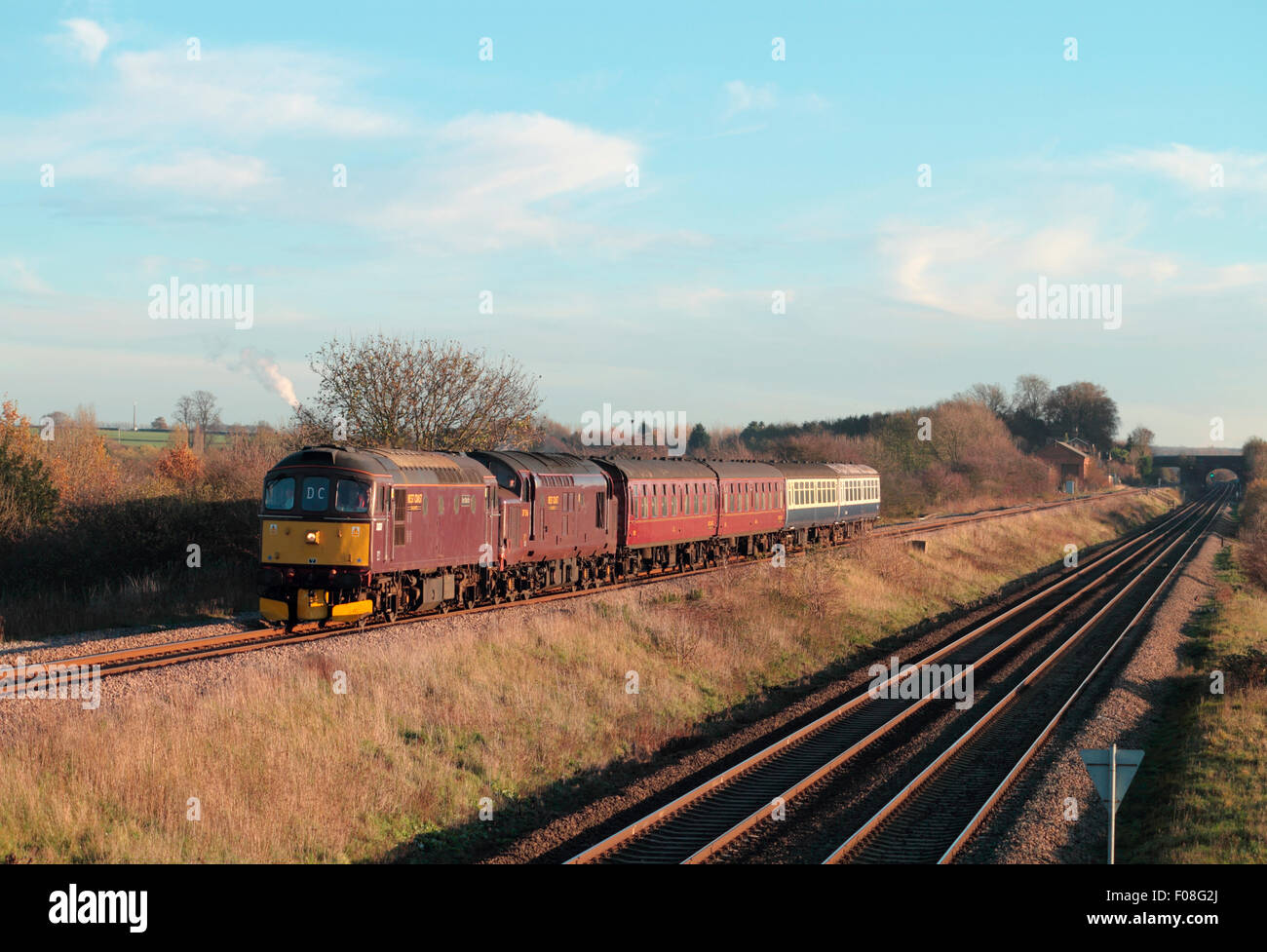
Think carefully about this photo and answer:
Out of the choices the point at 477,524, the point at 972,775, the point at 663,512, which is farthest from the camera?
the point at 663,512

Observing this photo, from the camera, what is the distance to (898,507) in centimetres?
8200

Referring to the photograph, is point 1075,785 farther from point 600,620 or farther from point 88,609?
point 88,609

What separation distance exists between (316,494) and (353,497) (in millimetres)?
848

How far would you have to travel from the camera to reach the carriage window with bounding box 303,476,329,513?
20656 millimetres

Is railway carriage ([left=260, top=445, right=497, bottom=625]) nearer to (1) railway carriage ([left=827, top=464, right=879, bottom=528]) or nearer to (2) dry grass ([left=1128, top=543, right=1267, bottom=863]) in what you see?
(2) dry grass ([left=1128, top=543, right=1267, bottom=863])

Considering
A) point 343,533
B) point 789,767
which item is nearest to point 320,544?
point 343,533

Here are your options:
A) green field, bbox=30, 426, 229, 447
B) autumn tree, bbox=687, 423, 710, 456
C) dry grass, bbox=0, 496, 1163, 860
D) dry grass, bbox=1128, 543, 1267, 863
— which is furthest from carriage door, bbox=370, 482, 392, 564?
autumn tree, bbox=687, 423, 710, 456

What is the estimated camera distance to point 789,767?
51.4 feet

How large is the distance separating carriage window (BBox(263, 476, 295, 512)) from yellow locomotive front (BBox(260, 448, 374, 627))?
20mm

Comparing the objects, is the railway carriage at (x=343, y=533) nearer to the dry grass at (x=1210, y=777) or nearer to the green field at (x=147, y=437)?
the dry grass at (x=1210, y=777)

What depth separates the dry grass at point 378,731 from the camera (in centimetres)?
1070

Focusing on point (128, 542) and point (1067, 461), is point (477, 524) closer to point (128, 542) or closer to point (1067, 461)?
point (128, 542)

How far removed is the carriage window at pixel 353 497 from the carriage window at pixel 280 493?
1.19m
